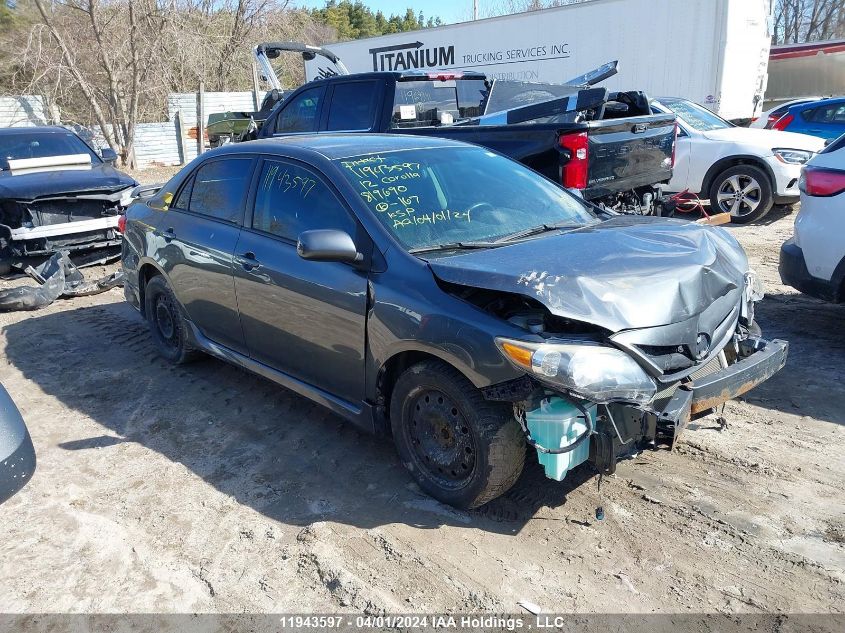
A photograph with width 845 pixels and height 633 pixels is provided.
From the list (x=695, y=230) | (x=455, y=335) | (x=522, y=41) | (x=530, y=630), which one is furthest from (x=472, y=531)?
(x=522, y=41)

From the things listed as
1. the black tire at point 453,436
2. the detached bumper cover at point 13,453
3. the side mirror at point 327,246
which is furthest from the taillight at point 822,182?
the detached bumper cover at point 13,453

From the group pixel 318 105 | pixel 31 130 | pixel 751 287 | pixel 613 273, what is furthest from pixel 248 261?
pixel 31 130

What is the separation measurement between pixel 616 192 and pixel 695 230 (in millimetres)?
3345

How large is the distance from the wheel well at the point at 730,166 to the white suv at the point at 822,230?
4.90 metres

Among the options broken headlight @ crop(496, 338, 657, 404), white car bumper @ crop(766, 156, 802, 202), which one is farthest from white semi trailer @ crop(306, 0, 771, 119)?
broken headlight @ crop(496, 338, 657, 404)

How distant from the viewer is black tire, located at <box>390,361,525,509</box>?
10.3ft

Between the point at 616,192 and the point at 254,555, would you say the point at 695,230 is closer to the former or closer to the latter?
the point at 254,555

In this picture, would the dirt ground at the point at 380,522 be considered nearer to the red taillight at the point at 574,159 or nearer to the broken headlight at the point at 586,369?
the broken headlight at the point at 586,369

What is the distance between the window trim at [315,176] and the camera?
371cm

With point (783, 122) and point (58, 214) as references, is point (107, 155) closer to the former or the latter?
point (58, 214)

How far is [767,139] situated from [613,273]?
27.5ft

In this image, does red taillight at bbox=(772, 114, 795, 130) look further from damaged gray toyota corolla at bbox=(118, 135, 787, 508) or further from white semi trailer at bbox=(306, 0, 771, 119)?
damaged gray toyota corolla at bbox=(118, 135, 787, 508)

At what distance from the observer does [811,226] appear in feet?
16.7

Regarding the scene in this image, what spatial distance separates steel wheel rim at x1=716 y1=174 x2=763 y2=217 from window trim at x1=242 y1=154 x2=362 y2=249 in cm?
791
